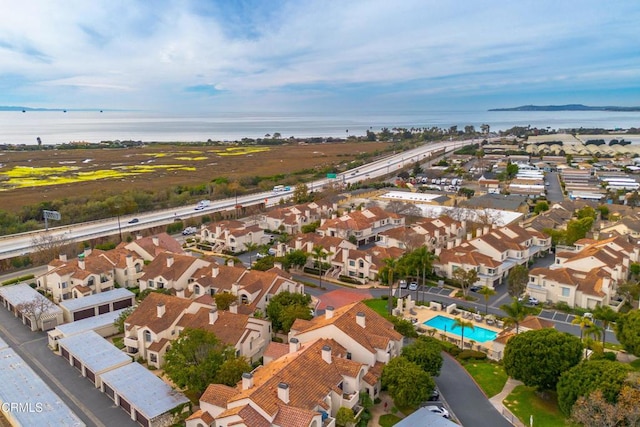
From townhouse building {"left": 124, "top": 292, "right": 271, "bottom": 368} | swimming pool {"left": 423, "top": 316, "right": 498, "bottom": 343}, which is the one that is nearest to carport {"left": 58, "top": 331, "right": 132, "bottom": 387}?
townhouse building {"left": 124, "top": 292, "right": 271, "bottom": 368}

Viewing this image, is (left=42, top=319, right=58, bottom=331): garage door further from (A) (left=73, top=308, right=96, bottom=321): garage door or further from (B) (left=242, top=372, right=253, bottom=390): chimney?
(B) (left=242, top=372, right=253, bottom=390): chimney

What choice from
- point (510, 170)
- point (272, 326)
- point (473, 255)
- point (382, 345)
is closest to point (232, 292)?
point (272, 326)

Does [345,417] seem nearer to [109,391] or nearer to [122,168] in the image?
[109,391]

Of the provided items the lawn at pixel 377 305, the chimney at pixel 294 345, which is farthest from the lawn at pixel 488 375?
the chimney at pixel 294 345

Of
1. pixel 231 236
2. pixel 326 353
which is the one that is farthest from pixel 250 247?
pixel 326 353

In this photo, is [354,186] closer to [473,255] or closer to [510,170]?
[510,170]

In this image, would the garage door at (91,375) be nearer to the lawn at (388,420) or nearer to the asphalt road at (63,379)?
the asphalt road at (63,379)
